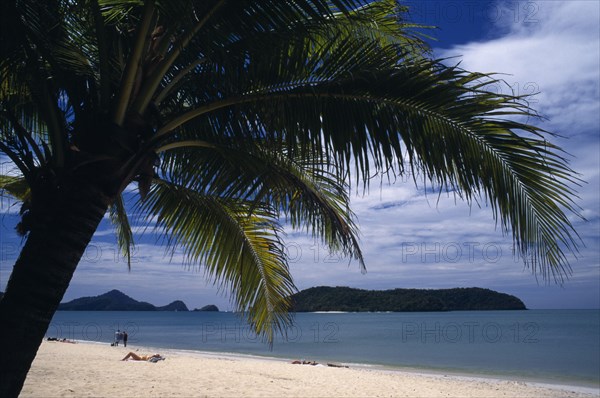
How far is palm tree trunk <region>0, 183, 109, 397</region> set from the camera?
2564 mm

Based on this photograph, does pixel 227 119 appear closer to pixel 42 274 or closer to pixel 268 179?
pixel 268 179

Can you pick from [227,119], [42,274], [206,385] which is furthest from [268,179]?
[206,385]

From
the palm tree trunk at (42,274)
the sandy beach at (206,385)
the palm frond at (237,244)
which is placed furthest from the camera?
the sandy beach at (206,385)

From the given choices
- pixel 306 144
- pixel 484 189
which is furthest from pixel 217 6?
pixel 484 189

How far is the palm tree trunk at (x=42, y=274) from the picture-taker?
→ 2564mm

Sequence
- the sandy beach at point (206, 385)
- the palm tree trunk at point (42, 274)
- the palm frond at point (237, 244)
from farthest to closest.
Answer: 1. the sandy beach at point (206, 385)
2. the palm frond at point (237, 244)
3. the palm tree trunk at point (42, 274)

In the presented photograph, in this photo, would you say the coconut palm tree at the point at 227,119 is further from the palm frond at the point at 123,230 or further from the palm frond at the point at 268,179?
the palm frond at the point at 123,230

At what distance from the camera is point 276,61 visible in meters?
3.55

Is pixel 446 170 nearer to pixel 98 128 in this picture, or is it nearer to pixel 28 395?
pixel 98 128

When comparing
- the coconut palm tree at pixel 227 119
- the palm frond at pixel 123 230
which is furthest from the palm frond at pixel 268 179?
the palm frond at pixel 123 230

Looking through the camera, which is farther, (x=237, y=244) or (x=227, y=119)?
(x=237, y=244)

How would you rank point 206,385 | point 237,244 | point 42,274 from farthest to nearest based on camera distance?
1. point 206,385
2. point 237,244
3. point 42,274

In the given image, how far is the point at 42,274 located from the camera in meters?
2.67

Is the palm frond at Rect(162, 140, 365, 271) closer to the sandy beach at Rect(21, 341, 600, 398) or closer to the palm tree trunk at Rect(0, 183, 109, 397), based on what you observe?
the palm tree trunk at Rect(0, 183, 109, 397)
